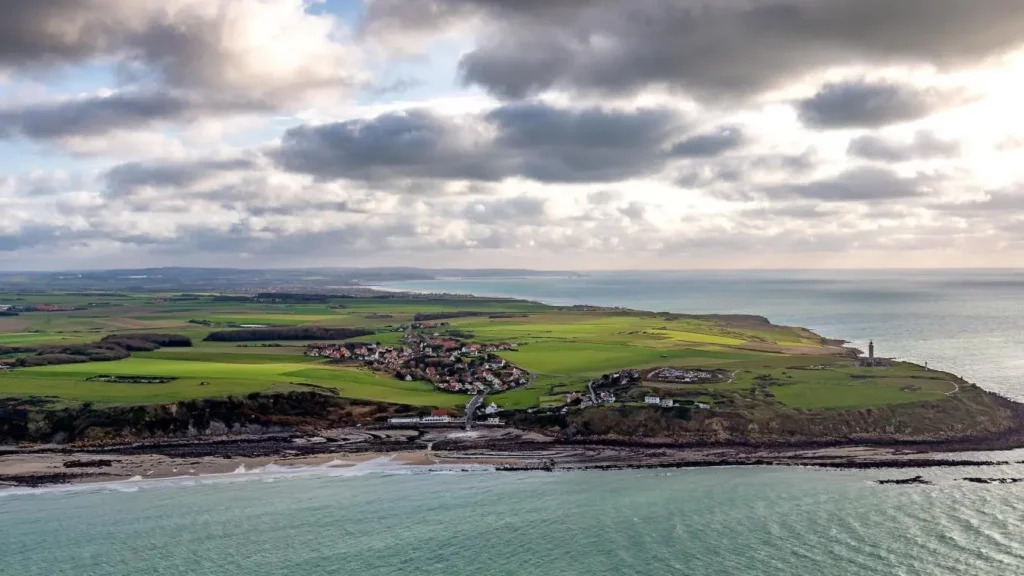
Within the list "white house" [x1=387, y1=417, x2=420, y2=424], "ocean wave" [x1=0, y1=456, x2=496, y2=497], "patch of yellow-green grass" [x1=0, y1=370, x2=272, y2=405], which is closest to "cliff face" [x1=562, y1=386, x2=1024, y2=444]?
"white house" [x1=387, y1=417, x2=420, y2=424]

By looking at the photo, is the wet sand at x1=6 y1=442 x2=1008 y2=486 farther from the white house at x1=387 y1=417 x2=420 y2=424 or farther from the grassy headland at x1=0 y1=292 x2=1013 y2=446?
the white house at x1=387 y1=417 x2=420 y2=424

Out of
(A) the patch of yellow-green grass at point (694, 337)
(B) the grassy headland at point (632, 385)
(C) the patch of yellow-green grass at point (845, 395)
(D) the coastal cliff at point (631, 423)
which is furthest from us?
(A) the patch of yellow-green grass at point (694, 337)

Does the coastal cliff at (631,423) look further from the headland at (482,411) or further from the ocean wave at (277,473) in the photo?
the ocean wave at (277,473)

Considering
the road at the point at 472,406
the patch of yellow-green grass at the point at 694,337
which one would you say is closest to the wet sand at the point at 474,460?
the road at the point at 472,406

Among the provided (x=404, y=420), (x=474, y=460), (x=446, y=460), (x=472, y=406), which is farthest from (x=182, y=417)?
(x=474, y=460)

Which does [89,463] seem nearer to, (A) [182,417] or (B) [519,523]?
(A) [182,417]

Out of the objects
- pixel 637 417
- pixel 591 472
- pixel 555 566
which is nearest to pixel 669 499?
pixel 591 472

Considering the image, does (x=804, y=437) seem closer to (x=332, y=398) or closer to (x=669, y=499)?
(x=669, y=499)
